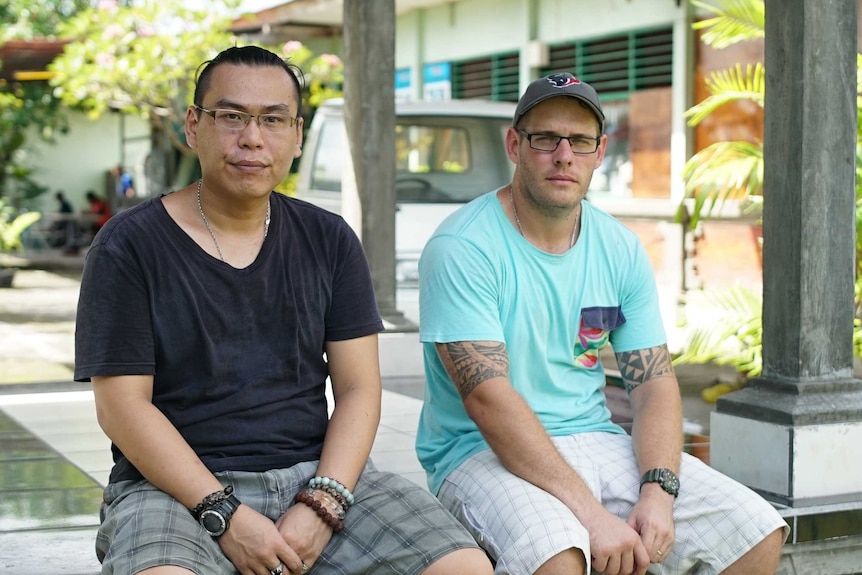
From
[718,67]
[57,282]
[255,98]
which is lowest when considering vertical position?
[57,282]

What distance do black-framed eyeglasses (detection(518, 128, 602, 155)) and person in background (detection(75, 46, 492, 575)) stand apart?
679 mm

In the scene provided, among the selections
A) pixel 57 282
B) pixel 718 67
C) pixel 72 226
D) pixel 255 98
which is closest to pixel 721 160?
pixel 255 98

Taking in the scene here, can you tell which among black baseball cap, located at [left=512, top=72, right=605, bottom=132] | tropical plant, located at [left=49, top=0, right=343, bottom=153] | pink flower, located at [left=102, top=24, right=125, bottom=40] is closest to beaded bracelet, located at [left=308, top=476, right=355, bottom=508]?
black baseball cap, located at [left=512, top=72, right=605, bottom=132]

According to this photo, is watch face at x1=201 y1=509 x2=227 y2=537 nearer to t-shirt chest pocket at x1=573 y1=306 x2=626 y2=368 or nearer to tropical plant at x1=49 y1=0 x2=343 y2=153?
t-shirt chest pocket at x1=573 y1=306 x2=626 y2=368

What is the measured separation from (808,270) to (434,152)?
5.08 metres

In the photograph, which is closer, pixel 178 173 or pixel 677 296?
pixel 677 296

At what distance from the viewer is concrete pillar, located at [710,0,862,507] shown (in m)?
4.55

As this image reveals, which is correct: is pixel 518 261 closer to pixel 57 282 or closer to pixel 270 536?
pixel 270 536

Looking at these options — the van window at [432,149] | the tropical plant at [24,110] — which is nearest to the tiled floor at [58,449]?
the van window at [432,149]

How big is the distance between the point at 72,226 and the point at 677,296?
43.1 feet

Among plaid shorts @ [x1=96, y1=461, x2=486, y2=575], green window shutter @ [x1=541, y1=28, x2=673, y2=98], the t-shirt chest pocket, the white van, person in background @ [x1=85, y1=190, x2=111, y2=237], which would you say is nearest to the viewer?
plaid shorts @ [x1=96, y1=461, x2=486, y2=575]

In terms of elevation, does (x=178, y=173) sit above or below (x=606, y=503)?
above

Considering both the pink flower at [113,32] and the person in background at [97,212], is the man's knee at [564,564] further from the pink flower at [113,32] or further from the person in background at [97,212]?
the person in background at [97,212]

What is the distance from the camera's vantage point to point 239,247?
131 inches
